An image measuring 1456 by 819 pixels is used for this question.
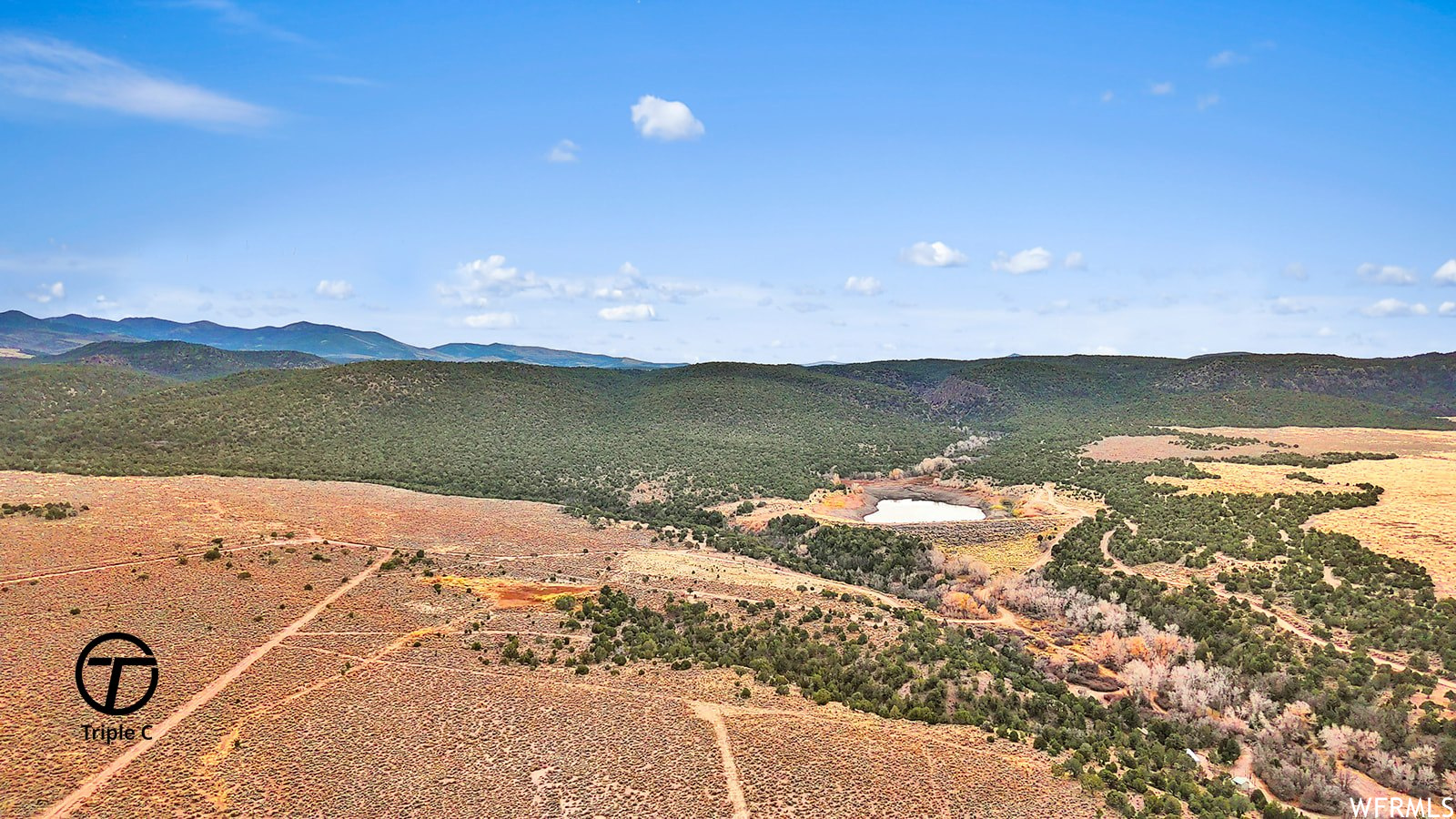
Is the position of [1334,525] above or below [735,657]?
above

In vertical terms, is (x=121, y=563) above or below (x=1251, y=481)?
below

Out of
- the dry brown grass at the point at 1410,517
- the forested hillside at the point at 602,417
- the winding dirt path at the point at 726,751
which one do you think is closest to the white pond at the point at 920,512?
the forested hillside at the point at 602,417

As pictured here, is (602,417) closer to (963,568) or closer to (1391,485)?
(963,568)

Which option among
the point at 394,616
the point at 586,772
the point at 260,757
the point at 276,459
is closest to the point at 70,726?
the point at 260,757

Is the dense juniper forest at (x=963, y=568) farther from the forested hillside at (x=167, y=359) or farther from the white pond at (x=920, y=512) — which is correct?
the forested hillside at (x=167, y=359)

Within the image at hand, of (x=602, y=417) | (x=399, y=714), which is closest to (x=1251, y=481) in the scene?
(x=399, y=714)

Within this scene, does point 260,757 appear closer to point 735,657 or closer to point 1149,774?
point 735,657

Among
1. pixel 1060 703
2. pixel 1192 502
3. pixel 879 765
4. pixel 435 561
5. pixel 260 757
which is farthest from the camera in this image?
pixel 1192 502
